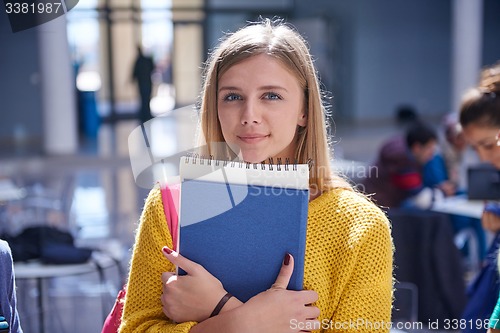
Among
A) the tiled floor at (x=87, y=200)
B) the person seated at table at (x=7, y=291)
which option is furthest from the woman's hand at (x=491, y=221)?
the person seated at table at (x=7, y=291)

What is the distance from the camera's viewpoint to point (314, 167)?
1.46 m

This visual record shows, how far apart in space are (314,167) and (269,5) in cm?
1765

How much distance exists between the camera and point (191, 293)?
3.98ft

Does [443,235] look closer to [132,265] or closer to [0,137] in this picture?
[132,265]

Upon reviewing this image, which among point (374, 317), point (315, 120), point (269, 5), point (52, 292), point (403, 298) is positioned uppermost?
point (269, 5)

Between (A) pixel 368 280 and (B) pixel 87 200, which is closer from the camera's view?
(A) pixel 368 280

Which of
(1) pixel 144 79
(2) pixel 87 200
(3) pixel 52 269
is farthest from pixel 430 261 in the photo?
(1) pixel 144 79

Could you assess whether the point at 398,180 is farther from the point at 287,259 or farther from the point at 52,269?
the point at 287,259

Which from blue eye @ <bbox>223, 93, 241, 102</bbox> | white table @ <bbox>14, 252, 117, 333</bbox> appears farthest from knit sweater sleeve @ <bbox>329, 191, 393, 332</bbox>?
white table @ <bbox>14, 252, 117, 333</bbox>

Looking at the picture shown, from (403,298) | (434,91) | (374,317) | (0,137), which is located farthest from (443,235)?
(434,91)

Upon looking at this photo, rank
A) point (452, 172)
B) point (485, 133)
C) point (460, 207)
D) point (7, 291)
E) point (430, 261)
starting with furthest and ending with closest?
point (452, 172) → point (460, 207) → point (430, 261) → point (485, 133) → point (7, 291)

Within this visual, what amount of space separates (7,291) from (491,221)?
1.96 m

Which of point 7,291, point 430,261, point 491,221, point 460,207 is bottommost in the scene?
point 430,261

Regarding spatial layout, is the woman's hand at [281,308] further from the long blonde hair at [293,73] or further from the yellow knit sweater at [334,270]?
the long blonde hair at [293,73]
